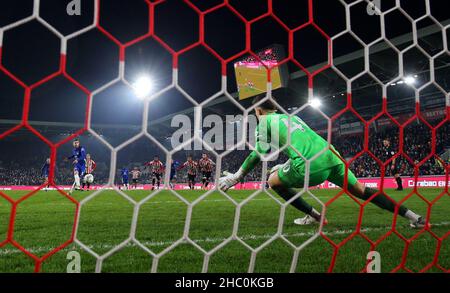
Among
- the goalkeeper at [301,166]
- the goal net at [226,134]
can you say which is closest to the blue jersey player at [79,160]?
the goal net at [226,134]

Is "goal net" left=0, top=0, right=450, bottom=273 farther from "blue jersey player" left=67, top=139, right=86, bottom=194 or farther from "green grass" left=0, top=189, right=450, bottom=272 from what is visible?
"blue jersey player" left=67, top=139, right=86, bottom=194

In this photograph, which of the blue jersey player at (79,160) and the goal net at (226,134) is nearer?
the goal net at (226,134)

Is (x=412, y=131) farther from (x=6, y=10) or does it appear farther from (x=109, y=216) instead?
(x=6, y=10)

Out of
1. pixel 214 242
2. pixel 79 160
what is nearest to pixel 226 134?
pixel 214 242

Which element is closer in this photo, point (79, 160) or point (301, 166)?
point (301, 166)

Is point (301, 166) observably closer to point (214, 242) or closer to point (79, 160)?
point (214, 242)

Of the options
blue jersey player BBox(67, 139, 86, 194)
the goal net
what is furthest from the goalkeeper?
blue jersey player BBox(67, 139, 86, 194)

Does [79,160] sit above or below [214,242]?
above

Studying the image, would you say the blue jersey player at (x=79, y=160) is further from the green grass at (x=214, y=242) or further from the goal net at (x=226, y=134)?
the green grass at (x=214, y=242)
